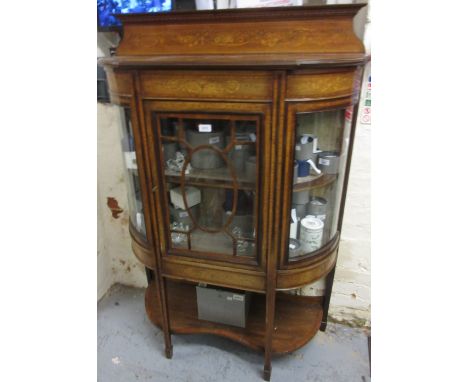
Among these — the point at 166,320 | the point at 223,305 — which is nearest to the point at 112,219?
the point at 166,320

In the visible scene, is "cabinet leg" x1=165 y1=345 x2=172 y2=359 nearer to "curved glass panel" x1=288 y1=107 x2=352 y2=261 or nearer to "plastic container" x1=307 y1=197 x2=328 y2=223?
A: "curved glass panel" x1=288 y1=107 x2=352 y2=261

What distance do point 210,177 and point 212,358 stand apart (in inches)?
35.0

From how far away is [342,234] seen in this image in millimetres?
1438

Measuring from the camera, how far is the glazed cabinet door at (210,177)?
37.9 inches

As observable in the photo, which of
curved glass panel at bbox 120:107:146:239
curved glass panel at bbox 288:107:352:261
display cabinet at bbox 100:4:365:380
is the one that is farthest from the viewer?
curved glass panel at bbox 120:107:146:239

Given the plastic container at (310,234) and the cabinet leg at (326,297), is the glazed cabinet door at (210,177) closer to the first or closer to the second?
the plastic container at (310,234)

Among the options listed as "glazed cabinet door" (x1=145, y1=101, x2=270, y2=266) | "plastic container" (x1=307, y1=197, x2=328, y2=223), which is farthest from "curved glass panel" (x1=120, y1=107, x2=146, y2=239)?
"plastic container" (x1=307, y1=197, x2=328, y2=223)

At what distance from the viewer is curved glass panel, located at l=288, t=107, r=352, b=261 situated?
1.06 meters

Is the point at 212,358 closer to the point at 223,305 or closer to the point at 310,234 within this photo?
the point at 223,305

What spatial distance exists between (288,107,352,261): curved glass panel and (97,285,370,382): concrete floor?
23.9 inches

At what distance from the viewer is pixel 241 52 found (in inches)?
37.0

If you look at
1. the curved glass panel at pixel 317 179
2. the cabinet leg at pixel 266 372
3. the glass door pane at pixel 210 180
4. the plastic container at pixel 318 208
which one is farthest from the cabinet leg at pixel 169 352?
the plastic container at pixel 318 208
